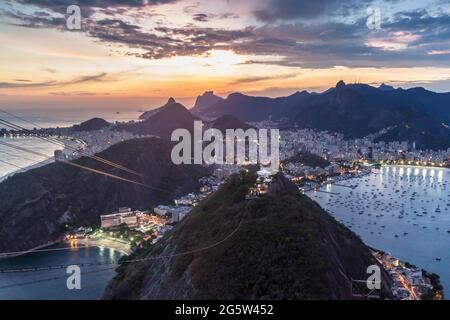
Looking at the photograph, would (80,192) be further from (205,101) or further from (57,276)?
(205,101)

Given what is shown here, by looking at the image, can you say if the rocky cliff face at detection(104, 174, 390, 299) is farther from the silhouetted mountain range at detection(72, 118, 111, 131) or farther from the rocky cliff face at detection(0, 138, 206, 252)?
the silhouetted mountain range at detection(72, 118, 111, 131)

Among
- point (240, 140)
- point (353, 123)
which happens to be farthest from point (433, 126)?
point (240, 140)

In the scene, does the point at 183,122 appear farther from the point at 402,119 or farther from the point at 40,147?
the point at 402,119

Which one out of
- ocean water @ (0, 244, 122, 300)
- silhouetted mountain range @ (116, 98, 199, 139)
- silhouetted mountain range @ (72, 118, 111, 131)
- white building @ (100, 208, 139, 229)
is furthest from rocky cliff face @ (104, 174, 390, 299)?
silhouetted mountain range @ (72, 118, 111, 131)

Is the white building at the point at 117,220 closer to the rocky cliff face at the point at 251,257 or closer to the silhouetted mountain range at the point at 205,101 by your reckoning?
the rocky cliff face at the point at 251,257

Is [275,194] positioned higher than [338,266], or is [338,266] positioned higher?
[275,194]

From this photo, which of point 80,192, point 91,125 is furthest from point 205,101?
point 80,192
